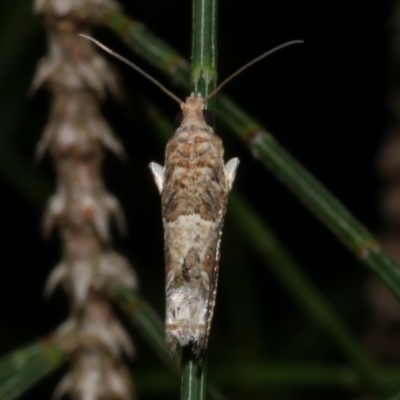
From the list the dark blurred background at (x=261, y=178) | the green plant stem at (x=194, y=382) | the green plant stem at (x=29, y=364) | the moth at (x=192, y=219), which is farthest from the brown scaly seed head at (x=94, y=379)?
the dark blurred background at (x=261, y=178)

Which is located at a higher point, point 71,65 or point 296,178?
point 71,65

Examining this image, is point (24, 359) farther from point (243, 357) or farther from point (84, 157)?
point (243, 357)

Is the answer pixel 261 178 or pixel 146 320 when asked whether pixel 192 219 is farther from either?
pixel 261 178

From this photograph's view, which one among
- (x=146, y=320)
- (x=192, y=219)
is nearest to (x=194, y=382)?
(x=146, y=320)

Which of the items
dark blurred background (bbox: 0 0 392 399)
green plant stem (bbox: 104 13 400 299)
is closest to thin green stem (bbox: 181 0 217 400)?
green plant stem (bbox: 104 13 400 299)

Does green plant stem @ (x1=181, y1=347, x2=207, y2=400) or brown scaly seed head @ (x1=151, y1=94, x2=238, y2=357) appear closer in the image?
green plant stem @ (x1=181, y1=347, x2=207, y2=400)

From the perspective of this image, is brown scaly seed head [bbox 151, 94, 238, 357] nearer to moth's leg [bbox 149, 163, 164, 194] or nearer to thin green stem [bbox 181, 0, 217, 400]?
moth's leg [bbox 149, 163, 164, 194]

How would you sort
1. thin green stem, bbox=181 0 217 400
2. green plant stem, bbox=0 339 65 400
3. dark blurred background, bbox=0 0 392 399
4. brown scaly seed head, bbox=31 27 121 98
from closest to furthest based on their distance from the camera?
thin green stem, bbox=181 0 217 400
green plant stem, bbox=0 339 65 400
brown scaly seed head, bbox=31 27 121 98
dark blurred background, bbox=0 0 392 399
